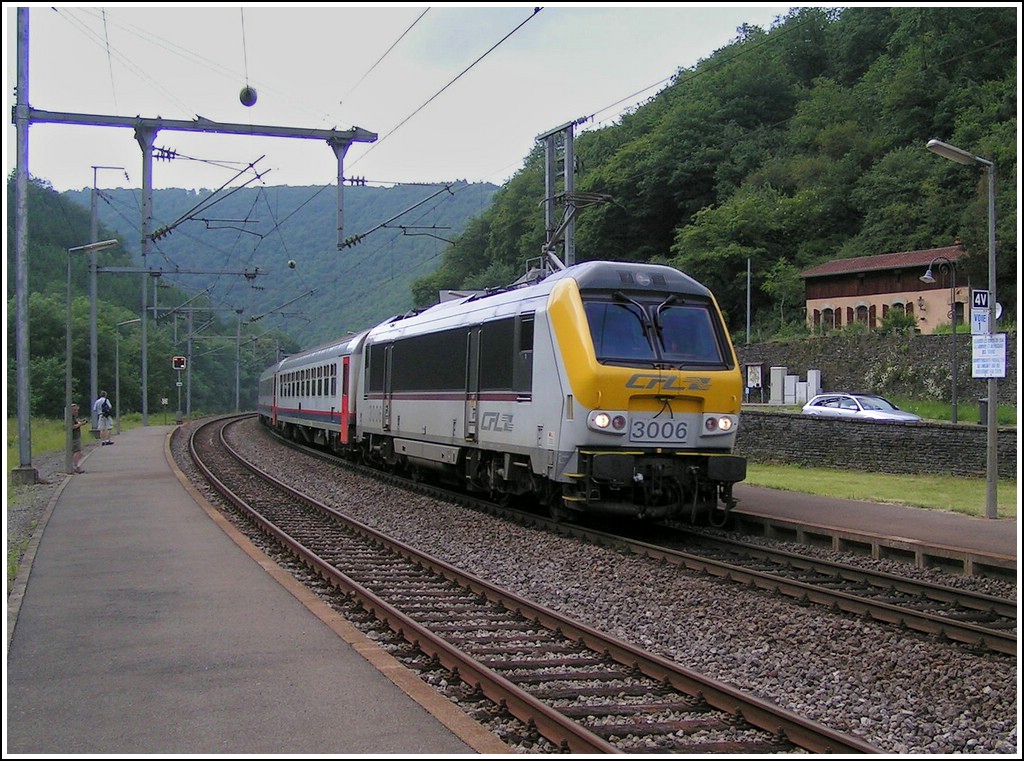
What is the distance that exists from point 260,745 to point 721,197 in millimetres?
66726

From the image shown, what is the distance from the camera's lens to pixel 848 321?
5372 centimetres

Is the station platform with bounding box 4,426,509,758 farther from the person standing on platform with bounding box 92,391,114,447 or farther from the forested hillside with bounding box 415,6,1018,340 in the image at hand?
the forested hillside with bounding box 415,6,1018,340

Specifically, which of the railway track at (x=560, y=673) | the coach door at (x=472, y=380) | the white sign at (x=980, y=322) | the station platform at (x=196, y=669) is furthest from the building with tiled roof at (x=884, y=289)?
the station platform at (x=196, y=669)

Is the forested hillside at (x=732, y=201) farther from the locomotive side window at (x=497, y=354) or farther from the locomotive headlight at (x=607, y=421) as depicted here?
the locomotive headlight at (x=607, y=421)

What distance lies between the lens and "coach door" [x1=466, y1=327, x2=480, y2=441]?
1528cm

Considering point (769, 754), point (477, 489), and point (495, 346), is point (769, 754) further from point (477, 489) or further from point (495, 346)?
point (477, 489)

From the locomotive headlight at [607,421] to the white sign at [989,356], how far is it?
520 centimetres

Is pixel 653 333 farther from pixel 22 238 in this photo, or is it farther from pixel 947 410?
pixel 947 410

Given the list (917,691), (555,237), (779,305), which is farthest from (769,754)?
(779,305)

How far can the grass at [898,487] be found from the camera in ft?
50.9

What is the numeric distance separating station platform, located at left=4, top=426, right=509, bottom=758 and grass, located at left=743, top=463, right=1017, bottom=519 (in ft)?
32.6

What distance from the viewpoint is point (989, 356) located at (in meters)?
13.8

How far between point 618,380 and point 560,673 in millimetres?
5495

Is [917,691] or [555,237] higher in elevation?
[555,237]
